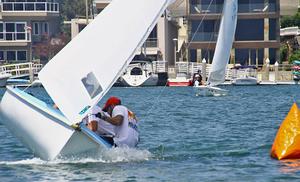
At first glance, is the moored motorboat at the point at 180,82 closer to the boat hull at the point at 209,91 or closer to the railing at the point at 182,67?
the railing at the point at 182,67

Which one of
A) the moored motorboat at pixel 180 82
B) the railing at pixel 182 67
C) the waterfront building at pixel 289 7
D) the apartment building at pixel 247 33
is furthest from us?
the waterfront building at pixel 289 7

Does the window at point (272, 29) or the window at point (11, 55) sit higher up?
the window at point (272, 29)

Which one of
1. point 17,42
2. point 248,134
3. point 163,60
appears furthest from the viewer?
point 17,42

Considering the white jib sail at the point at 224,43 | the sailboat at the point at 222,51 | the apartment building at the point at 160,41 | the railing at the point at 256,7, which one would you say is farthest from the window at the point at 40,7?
the white jib sail at the point at 224,43

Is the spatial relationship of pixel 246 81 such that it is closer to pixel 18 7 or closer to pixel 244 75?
pixel 244 75

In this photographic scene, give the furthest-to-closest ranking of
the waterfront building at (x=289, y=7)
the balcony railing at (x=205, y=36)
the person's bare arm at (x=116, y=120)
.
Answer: the waterfront building at (x=289, y=7)
the balcony railing at (x=205, y=36)
the person's bare arm at (x=116, y=120)

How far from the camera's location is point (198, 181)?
16.4 m

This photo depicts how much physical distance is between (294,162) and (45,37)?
69.9 metres

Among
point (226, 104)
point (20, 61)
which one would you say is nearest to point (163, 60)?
point (20, 61)

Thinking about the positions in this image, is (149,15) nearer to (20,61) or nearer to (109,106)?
(109,106)

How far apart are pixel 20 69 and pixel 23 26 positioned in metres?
14.9

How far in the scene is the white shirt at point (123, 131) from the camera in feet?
59.4

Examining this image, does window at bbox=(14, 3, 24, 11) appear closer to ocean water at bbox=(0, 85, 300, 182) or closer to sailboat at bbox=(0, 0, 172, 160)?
ocean water at bbox=(0, 85, 300, 182)

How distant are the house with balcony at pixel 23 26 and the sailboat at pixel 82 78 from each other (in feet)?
215
